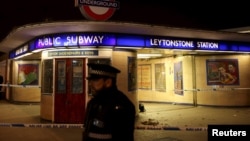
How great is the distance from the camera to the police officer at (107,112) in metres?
2.61

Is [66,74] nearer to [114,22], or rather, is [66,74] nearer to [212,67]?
[114,22]

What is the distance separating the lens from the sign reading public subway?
31.4 feet

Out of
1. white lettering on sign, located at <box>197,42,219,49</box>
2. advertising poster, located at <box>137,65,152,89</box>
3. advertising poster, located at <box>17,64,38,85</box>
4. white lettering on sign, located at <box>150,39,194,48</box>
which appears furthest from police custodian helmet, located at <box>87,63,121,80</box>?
advertising poster, located at <box>17,64,38,85</box>

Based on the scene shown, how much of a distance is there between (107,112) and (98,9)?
7154 mm

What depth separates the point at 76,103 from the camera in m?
9.72

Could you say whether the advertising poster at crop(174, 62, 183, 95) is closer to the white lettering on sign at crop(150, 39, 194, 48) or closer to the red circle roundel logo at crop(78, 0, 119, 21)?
the white lettering on sign at crop(150, 39, 194, 48)

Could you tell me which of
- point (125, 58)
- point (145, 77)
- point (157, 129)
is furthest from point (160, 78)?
point (157, 129)

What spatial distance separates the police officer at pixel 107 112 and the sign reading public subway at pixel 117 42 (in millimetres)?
6791

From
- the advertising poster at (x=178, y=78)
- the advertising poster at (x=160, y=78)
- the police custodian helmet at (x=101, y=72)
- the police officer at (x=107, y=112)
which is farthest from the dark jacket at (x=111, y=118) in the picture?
the advertising poster at (x=160, y=78)

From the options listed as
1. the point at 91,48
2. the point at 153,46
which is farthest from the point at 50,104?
the point at 153,46

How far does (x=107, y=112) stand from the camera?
2.68 m

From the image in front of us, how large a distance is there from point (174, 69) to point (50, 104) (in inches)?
314

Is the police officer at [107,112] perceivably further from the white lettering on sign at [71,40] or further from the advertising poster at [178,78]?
the advertising poster at [178,78]

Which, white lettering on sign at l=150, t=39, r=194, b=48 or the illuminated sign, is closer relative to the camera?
the illuminated sign
